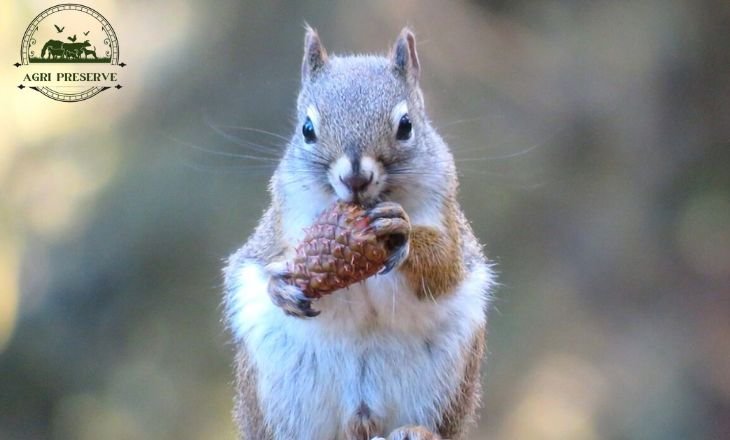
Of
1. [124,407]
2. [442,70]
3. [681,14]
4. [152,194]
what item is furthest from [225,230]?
[681,14]

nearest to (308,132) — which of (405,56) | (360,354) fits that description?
(405,56)

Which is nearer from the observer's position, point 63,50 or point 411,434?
point 411,434

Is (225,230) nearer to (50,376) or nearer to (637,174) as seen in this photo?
(50,376)

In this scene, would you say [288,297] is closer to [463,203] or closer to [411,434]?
[411,434]

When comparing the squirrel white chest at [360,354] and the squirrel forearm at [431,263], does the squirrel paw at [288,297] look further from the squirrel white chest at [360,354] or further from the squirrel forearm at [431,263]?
the squirrel forearm at [431,263]

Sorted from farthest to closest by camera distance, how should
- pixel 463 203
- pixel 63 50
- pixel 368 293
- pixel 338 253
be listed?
pixel 463 203 → pixel 63 50 → pixel 368 293 → pixel 338 253

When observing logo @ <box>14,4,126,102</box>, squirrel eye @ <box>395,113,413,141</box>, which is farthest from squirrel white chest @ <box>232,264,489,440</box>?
logo @ <box>14,4,126,102</box>

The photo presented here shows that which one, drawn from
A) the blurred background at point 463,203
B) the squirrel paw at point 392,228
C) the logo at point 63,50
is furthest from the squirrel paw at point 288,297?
the logo at point 63,50

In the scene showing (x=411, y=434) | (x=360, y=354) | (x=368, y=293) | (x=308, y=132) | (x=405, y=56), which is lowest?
(x=411, y=434)

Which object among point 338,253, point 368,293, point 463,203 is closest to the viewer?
point 338,253
